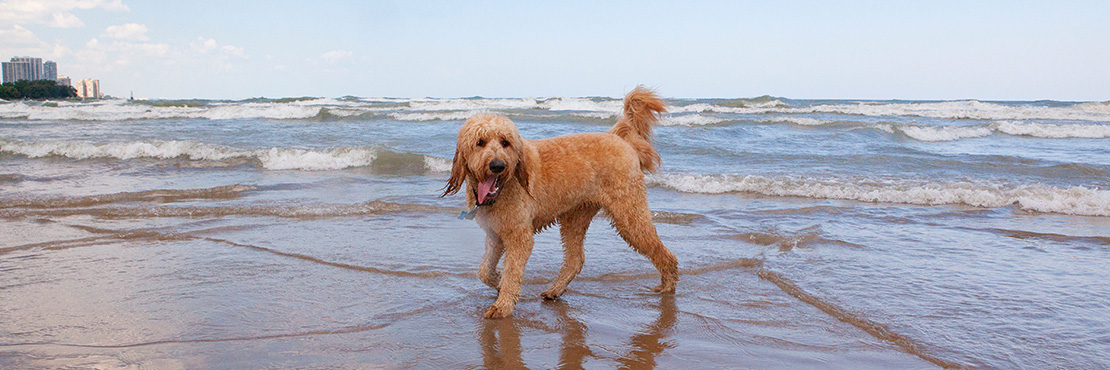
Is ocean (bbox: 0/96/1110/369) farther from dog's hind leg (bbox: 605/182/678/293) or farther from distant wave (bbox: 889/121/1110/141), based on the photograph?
distant wave (bbox: 889/121/1110/141)

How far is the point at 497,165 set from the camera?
3.65 m

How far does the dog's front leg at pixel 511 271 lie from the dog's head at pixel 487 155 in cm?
40

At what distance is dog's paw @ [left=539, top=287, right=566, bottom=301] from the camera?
4.74 m

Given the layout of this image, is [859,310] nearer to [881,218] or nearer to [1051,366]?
[1051,366]

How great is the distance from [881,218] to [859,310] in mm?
3962

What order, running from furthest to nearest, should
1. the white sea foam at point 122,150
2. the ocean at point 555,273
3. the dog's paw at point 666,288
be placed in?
the white sea foam at point 122,150 → the dog's paw at point 666,288 → the ocean at point 555,273

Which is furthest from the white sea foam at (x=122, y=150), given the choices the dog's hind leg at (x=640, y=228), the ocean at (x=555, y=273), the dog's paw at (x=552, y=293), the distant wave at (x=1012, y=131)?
the distant wave at (x=1012, y=131)

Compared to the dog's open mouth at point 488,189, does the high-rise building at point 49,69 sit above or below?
above

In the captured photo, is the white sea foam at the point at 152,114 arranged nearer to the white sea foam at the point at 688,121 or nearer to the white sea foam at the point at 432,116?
the white sea foam at the point at 432,116

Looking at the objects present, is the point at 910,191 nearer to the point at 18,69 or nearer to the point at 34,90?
the point at 34,90

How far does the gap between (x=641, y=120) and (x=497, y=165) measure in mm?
1967

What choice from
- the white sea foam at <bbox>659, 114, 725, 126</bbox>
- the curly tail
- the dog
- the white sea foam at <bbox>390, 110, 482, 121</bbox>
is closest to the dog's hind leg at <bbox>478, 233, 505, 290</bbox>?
the dog

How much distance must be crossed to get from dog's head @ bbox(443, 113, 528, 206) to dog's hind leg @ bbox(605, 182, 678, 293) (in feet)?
3.56

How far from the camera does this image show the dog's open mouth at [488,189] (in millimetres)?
3825
